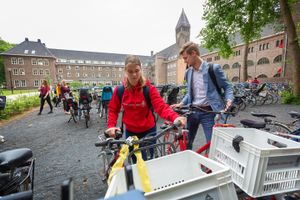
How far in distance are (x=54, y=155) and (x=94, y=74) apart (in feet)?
229

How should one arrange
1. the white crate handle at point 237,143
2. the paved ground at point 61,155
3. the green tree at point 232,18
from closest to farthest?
the white crate handle at point 237,143 < the paved ground at point 61,155 < the green tree at point 232,18

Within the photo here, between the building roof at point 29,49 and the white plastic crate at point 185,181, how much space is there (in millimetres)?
59996

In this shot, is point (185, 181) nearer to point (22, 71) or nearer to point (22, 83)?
point (22, 71)

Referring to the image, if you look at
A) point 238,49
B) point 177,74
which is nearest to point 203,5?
point 238,49

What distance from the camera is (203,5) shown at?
14938mm

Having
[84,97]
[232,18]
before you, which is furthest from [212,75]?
[232,18]

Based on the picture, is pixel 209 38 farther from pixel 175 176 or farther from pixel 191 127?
pixel 175 176

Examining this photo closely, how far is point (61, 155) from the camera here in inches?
167

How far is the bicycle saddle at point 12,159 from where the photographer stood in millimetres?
1452

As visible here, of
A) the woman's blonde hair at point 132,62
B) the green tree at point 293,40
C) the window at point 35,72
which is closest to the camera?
the woman's blonde hair at point 132,62

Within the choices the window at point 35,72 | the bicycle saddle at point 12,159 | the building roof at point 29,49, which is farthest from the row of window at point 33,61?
the bicycle saddle at point 12,159

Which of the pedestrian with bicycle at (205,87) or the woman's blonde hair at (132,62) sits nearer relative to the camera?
the woman's blonde hair at (132,62)

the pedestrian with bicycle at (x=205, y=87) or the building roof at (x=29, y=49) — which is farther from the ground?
the building roof at (x=29, y=49)

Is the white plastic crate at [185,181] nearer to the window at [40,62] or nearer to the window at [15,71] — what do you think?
the window at [40,62]
